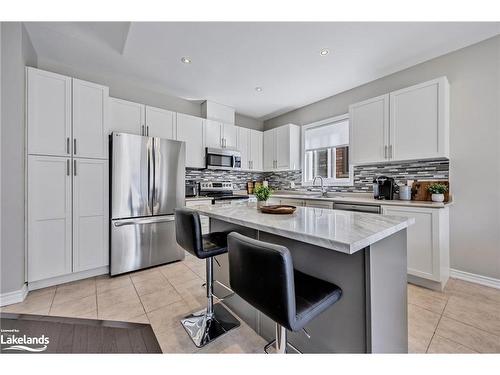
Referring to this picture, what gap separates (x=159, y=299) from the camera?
2.05m

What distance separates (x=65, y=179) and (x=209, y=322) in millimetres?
2148

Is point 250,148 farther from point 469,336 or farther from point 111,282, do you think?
point 469,336

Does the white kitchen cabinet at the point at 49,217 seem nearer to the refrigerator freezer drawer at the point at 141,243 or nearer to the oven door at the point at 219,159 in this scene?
the refrigerator freezer drawer at the point at 141,243

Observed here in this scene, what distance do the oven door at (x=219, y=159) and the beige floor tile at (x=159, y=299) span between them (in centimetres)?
221

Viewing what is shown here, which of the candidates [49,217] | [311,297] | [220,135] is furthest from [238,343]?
[220,135]

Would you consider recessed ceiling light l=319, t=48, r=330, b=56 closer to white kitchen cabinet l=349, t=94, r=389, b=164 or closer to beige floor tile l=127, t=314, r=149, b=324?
white kitchen cabinet l=349, t=94, r=389, b=164

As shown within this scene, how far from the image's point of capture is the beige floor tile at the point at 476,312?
1630mm

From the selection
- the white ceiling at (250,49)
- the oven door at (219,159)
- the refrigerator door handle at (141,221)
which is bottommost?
the refrigerator door handle at (141,221)

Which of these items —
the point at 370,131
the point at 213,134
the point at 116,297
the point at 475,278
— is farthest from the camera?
the point at 213,134

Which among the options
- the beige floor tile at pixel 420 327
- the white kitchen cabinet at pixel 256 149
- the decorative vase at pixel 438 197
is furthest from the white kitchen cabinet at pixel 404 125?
the white kitchen cabinet at pixel 256 149

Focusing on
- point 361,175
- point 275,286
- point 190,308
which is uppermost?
point 361,175

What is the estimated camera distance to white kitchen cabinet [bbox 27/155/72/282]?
2145 mm
